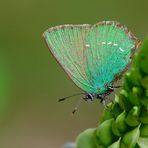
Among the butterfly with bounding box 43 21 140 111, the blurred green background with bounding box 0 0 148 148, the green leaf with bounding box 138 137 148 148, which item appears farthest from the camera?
the blurred green background with bounding box 0 0 148 148

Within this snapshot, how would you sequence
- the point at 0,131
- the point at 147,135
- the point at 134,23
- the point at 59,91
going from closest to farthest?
1. the point at 147,135
2. the point at 0,131
3. the point at 59,91
4. the point at 134,23

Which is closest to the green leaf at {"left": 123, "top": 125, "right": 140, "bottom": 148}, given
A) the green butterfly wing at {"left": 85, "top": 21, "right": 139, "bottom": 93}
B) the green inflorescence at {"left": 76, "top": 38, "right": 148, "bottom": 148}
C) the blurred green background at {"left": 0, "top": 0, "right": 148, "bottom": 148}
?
the green inflorescence at {"left": 76, "top": 38, "right": 148, "bottom": 148}

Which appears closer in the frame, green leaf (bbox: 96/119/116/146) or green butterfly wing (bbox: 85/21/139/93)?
Result: green leaf (bbox: 96/119/116/146)

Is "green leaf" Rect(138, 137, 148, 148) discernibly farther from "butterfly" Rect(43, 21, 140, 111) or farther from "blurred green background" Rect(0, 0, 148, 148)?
"blurred green background" Rect(0, 0, 148, 148)

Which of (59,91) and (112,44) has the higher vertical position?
(112,44)

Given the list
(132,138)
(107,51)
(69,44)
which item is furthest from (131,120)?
(107,51)

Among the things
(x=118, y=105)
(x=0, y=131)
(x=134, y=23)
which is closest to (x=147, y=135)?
(x=118, y=105)

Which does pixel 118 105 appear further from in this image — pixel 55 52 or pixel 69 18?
pixel 69 18
